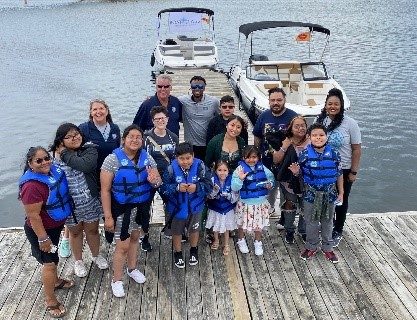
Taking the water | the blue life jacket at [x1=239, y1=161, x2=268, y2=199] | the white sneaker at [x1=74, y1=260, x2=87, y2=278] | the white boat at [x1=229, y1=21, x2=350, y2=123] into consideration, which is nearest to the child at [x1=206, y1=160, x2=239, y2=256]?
the blue life jacket at [x1=239, y1=161, x2=268, y2=199]

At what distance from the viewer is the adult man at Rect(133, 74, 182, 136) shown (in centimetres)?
508

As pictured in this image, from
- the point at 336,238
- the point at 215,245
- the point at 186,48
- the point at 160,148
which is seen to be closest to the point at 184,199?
the point at 160,148

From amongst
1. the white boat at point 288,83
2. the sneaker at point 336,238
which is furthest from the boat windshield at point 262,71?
the sneaker at point 336,238

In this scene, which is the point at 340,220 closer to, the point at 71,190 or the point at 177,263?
the point at 177,263

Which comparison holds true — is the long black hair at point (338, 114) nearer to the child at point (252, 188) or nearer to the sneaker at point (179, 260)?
the child at point (252, 188)

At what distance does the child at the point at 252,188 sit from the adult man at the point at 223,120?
0.37 metres

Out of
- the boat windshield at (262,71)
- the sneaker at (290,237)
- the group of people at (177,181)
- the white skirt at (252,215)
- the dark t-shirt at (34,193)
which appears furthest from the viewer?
the boat windshield at (262,71)

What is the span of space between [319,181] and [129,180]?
6.37ft

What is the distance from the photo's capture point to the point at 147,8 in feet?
176

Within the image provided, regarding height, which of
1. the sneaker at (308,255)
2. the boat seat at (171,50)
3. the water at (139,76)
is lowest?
the water at (139,76)

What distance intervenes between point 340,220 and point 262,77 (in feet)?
25.6

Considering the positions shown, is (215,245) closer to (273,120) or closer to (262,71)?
(273,120)

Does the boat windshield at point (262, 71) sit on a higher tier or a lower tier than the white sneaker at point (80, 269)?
higher

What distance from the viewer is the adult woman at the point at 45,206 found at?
3.47m
